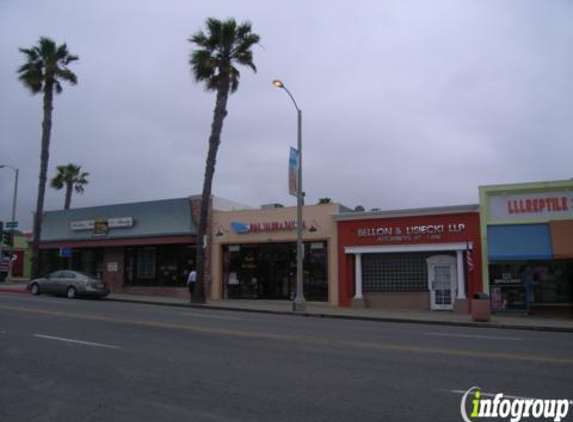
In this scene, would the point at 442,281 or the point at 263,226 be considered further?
the point at 263,226

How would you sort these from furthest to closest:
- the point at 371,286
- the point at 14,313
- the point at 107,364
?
the point at 371,286 → the point at 14,313 → the point at 107,364

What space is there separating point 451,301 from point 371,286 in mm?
3637

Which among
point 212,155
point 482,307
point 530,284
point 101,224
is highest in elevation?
point 212,155

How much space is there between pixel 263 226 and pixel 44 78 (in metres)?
16.1

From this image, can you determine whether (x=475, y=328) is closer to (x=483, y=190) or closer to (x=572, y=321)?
(x=572, y=321)

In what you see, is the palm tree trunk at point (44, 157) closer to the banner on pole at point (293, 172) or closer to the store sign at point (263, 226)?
the store sign at point (263, 226)

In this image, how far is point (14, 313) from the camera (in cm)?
1728

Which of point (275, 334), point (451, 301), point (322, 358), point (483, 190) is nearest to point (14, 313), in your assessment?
point (275, 334)

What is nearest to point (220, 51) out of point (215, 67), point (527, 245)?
point (215, 67)

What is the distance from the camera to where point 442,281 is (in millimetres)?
23844

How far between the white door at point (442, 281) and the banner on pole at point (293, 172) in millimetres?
6774

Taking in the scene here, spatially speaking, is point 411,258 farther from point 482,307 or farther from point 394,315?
point 482,307

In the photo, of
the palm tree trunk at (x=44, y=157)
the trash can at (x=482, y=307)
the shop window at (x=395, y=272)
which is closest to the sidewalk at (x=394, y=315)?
the trash can at (x=482, y=307)

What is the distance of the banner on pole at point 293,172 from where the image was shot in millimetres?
22766
